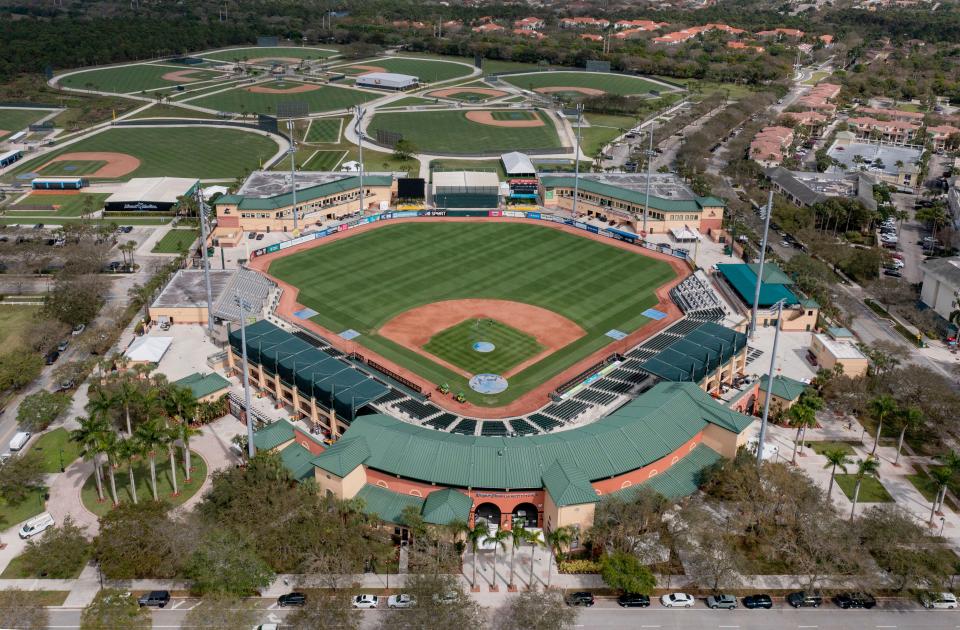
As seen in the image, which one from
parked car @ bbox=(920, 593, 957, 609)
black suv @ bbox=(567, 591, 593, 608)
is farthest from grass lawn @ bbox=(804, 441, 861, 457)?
Answer: black suv @ bbox=(567, 591, 593, 608)

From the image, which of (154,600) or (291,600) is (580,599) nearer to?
(291,600)

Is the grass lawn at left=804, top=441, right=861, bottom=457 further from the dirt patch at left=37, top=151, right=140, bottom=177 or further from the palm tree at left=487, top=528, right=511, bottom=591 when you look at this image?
the dirt patch at left=37, top=151, right=140, bottom=177

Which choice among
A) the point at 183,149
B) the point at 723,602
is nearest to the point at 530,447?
the point at 723,602

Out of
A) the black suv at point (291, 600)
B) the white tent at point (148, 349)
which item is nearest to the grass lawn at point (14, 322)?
the white tent at point (148, 349)

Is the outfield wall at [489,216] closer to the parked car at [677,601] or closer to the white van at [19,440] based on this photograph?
the white van at [19,440]

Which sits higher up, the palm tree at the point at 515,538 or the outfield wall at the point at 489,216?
the outfield wall at the point at 489,216
